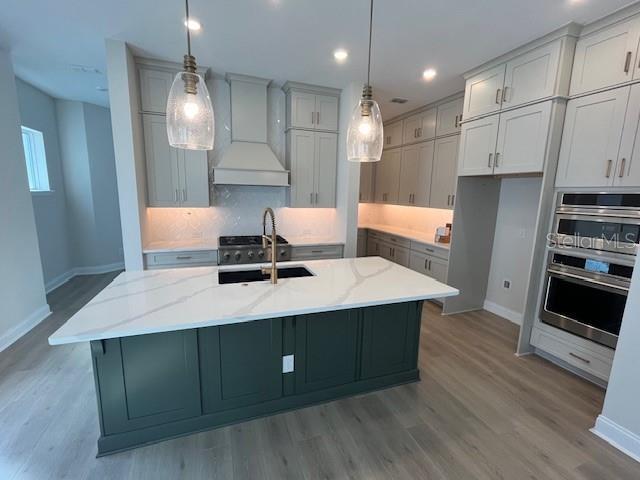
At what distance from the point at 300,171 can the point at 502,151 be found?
2317mm

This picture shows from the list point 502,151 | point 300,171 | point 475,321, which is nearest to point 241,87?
point 300,171

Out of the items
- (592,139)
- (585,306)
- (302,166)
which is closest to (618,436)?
(585,306)

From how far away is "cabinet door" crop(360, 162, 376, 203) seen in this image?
563 centimetres

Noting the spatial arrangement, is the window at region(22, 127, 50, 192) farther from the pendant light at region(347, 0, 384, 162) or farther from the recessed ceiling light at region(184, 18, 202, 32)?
the pendant light at region(347, 0, 384, 162)

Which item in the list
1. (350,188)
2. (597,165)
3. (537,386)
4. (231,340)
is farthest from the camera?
(350,188)

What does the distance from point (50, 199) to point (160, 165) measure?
7.96 feet

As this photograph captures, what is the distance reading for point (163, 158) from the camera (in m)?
3.42

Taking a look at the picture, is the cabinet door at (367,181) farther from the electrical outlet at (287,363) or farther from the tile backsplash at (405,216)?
the electrical outlet at (287,363)

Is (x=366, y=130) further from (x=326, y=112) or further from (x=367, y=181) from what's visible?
(x=367, y=181)

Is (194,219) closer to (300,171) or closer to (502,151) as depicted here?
(300,171)

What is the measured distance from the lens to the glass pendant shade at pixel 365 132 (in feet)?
6.09

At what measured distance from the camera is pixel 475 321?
368cm

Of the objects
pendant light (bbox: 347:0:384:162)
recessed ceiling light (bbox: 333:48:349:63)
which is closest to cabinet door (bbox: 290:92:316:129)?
recessed ceiling light (bbox: 333:48:349:63)

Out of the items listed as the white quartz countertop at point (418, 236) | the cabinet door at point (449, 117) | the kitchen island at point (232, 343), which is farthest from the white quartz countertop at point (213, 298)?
the cabinet door at point (449, 117)
